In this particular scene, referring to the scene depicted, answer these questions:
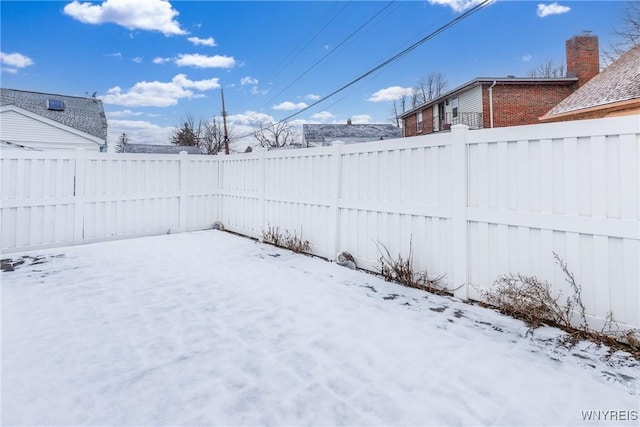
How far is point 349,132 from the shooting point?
29.0 meters

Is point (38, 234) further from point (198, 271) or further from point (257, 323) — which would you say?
point (257, 323)

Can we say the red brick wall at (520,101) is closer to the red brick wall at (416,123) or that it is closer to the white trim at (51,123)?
→ the red brick wall at (416,123)

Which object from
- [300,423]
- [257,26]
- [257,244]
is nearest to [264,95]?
[257,26]

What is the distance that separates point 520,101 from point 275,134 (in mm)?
23039

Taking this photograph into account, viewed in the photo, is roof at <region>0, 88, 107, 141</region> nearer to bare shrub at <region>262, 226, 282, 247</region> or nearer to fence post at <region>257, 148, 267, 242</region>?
fence post at <region>257, 148, 267, 242</region>

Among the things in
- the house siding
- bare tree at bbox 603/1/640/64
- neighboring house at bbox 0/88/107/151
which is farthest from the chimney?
the house siding

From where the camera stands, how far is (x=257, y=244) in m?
6.36

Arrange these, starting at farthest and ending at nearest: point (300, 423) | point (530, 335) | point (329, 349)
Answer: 1. point (530, 335)
2. point (329, 349)
3. point (300, 423)

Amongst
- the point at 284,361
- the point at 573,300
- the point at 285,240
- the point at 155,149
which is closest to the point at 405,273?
the point at 573,300

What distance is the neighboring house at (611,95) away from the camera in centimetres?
710

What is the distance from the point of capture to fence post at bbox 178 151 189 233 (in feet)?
24.5

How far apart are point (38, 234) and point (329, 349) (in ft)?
19.8

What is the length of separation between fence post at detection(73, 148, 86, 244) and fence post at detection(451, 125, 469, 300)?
6.41 meters

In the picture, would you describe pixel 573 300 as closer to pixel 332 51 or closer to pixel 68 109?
pixel 332 51
